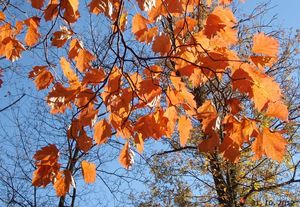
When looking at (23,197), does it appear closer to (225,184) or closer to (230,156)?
(225,184)

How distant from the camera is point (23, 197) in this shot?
7863 mm

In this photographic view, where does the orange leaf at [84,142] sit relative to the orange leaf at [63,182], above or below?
above

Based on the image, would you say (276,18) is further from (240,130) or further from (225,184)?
(240,130)

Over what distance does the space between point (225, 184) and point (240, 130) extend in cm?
585

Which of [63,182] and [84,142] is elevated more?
[84,142]

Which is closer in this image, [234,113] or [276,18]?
[234,113]

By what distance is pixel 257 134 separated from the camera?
220 centimetres

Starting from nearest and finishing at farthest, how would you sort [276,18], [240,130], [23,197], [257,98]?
1. [257,98]
2. [240,130]
3. [23,197]
4. [276,18]

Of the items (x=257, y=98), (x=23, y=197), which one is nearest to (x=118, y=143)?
(x=23, y=197)

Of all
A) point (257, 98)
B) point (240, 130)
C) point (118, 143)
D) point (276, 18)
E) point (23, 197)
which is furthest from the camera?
point (276, 18)

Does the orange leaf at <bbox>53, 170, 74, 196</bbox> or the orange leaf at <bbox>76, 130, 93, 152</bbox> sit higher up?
the orange leaf at <bbox>76, 130, 93, 152</bbox>

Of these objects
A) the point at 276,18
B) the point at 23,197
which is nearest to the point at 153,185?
the point at 23,197

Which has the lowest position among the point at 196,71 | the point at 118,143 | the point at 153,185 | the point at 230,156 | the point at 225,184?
the point at 230,156

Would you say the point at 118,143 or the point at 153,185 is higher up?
the point at 118,143
